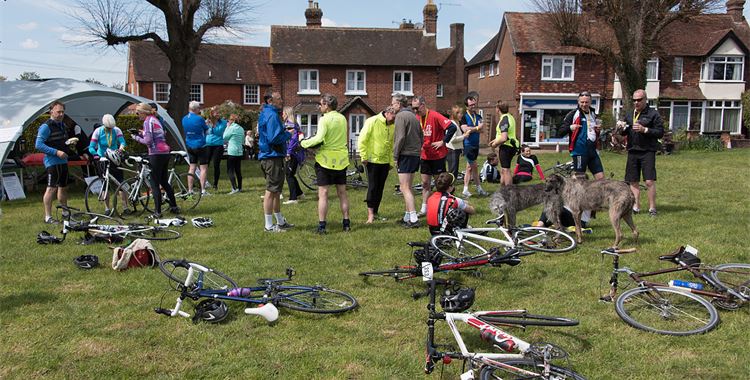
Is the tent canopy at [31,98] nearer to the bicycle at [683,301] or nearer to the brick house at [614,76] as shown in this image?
the bicycle at [683,301]

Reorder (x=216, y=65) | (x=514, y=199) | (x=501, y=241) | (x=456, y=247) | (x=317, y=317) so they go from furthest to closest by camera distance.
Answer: (x=216, y=65) < (x=514, y=199) < (x=456, y=247) < (x=501, y=241) < (x=317, y=317)

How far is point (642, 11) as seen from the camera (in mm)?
25328

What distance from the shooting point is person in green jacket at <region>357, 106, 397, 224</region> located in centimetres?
891

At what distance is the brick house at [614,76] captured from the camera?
33.9 m

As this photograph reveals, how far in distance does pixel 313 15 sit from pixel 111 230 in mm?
35744

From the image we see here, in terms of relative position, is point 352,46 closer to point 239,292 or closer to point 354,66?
point 354,66

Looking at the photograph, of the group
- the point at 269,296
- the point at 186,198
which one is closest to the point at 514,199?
the point at 269,296

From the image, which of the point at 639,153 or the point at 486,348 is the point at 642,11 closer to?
the point at 639,153

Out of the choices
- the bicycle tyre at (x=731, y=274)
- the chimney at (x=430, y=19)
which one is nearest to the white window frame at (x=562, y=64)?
the chimney at (x=430, y=19)

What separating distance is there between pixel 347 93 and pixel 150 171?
29.5 meters

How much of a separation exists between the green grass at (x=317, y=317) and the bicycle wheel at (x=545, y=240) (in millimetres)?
124

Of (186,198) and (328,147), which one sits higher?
(328,147)

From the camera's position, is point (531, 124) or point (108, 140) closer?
point (108, 140)

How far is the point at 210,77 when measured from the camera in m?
43.0
